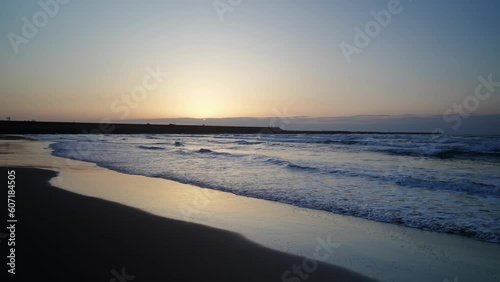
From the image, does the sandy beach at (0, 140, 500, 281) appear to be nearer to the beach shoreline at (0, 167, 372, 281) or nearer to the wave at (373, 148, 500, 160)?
the beach shoreline at (0, 167, 372, 281)

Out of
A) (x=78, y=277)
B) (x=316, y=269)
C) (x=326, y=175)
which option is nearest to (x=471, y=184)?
(x=326, y=175)

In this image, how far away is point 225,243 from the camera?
615 centimetres

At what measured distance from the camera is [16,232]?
6000 millimetres

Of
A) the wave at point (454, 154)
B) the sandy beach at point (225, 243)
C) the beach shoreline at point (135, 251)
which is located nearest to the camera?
the beach shoreline at point (135, 251)

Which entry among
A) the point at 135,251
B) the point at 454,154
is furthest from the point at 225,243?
the point at 454,154

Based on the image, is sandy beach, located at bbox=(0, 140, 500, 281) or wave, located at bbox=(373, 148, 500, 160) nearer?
sandy beach, located at bbox=(0, 140, 500, 281)

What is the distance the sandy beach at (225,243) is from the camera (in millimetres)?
4867

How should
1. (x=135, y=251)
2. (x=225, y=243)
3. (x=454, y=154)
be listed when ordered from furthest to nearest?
(x=454, y=154), (x=225, y=243), (x=135, y=251)

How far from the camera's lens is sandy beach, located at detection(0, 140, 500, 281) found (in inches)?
192

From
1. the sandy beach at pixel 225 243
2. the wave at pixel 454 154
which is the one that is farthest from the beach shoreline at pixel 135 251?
the wave at pixel 454 154

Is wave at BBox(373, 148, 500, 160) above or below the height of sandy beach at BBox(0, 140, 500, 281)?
above

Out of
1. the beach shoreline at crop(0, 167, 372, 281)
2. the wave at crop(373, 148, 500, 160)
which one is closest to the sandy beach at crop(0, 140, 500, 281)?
the beach shoreline at crop(0, 167, 372, 281)

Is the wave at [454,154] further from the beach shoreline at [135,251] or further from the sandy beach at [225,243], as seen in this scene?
the beach shoreline at [135,251]

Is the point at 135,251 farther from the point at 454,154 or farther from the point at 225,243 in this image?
the point at 454,154
